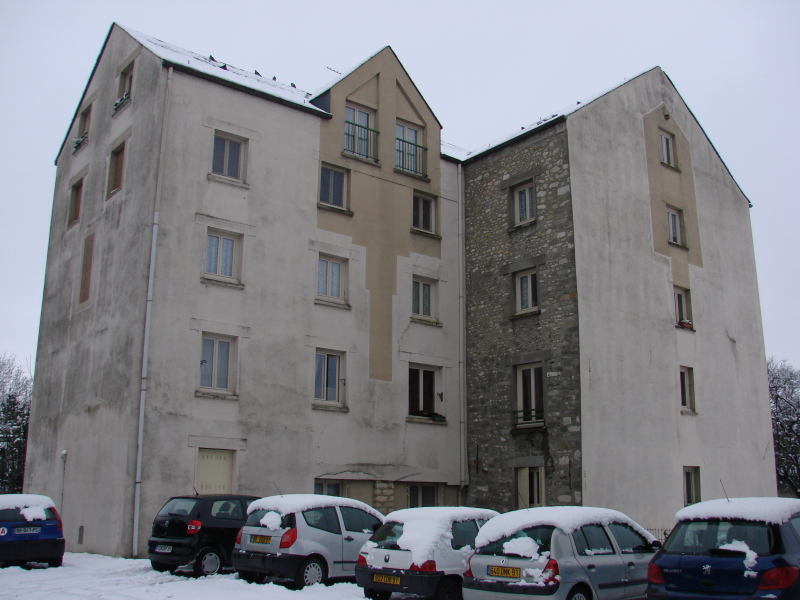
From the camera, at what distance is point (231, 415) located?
19.6 m

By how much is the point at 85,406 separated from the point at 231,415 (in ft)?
13.8

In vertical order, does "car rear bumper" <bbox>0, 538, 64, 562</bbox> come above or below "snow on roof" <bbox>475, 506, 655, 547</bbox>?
below

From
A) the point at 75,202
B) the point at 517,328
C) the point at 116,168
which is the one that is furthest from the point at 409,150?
the point at 75,202

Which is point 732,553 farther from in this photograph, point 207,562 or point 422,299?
point 422,299

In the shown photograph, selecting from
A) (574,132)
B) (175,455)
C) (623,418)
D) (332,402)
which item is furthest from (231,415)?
(574,132)

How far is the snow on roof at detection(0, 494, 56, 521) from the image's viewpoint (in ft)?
51.9

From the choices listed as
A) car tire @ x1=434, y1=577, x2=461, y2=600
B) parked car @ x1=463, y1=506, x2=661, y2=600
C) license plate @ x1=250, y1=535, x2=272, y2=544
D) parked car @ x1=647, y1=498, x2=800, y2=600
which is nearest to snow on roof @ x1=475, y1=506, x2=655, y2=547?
parked car @ x1=463, y1=506, x2=661, y2=600

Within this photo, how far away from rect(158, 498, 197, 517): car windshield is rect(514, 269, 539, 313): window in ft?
37.1

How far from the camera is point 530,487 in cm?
2183

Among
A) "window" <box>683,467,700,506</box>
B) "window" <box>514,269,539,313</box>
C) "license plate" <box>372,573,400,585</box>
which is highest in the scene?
"window" <box>514,269,539,313</box>

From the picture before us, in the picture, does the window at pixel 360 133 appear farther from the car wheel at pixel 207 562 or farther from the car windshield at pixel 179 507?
the car wheel at pixel 207 562

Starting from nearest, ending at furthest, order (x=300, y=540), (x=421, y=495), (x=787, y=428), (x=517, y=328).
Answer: (x=300, y=540), (x=421, y=495), (x=517, y=328), (x=787, y=428)

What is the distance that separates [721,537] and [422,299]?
612 inches

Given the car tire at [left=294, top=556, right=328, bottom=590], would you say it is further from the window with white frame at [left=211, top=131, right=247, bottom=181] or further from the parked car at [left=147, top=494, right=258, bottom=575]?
the window with white frame at [left=211, top=131, right=247, bottom=181]
